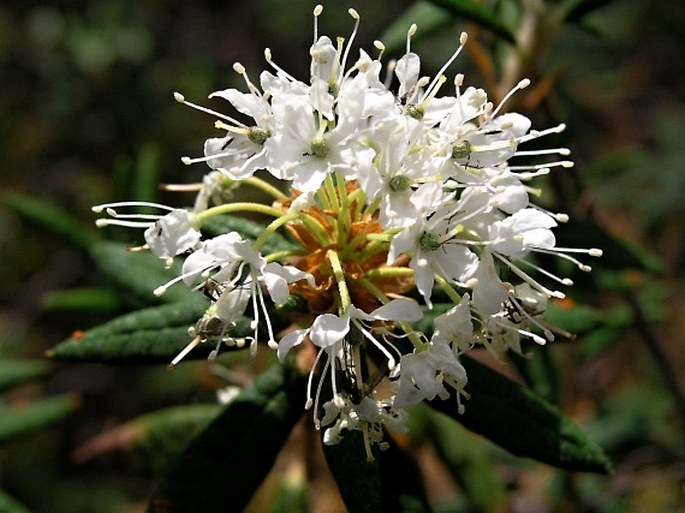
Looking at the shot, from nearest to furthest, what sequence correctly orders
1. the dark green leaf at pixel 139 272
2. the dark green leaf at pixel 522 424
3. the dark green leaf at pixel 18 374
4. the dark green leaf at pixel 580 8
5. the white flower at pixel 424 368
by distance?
the white flower at pixel 424 368 → the dark green leaf at pixel 522 424 → the dark green leaf at pixel 139 272 → the dark green leaf at pixel 580 8 → the dark green leaf at pixel 18 374

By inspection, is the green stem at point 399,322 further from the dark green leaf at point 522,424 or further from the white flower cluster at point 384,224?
the dark green leaf at point 522,424

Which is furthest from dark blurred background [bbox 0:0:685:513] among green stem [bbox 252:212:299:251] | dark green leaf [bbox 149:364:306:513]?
green stem [bbox 252:212:299:251]

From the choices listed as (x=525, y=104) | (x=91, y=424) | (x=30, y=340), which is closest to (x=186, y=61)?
(x=30, y=340)

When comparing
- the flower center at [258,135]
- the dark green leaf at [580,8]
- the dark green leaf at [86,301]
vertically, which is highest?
the dark green leaf at [580,8]

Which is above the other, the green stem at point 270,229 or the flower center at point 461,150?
the flower center at point 461,150

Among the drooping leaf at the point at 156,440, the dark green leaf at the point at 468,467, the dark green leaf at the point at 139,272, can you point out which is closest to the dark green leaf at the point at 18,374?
the drooping leaf at the point at 156,440

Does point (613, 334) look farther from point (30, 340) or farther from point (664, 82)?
point (664, 82)
